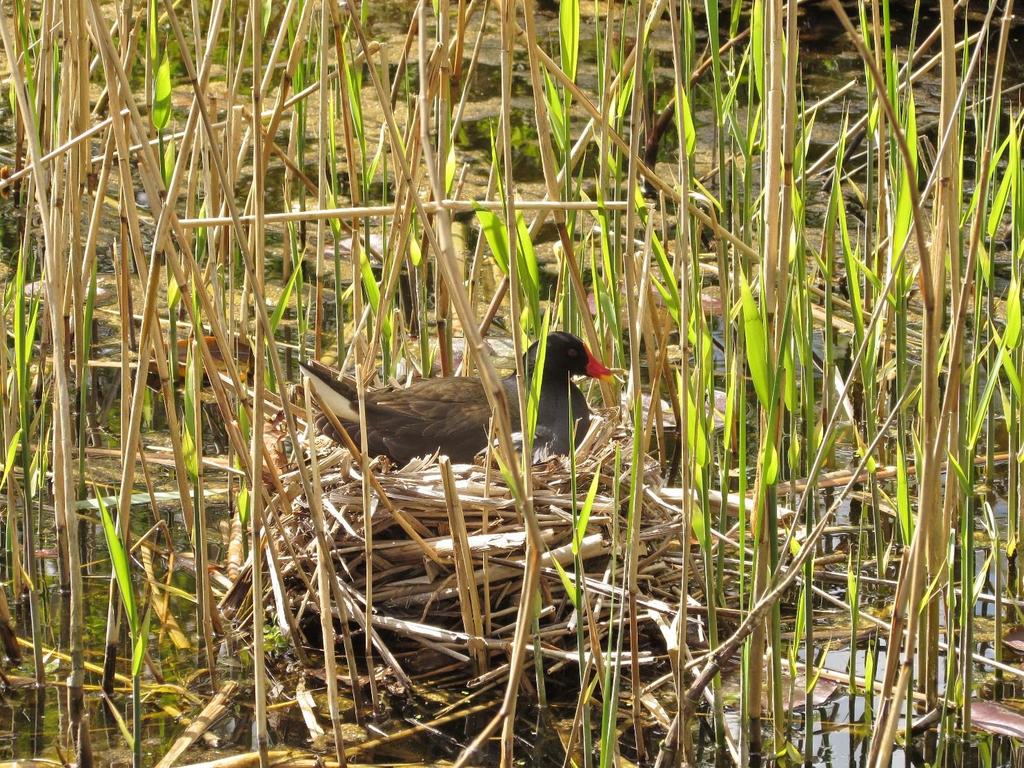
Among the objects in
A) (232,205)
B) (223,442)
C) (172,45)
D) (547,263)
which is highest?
(172,45)

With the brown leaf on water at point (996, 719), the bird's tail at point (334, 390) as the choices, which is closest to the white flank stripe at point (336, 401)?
the bird's tail at point (334, 390)

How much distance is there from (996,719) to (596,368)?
4.36 feet

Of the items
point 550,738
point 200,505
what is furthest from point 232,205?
point 550,738

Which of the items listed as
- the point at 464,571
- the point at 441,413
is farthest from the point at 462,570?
the point at 441,413

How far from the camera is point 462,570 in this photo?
107 inches

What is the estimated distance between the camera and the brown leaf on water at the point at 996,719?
8.46 feet

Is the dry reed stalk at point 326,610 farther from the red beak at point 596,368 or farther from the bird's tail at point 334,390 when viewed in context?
the red beak at point 596,368

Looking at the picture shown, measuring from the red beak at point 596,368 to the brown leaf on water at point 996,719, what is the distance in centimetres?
123

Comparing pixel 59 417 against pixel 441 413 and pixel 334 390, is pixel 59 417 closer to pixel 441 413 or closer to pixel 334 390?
pixel 334 390

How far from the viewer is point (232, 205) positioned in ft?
6.41

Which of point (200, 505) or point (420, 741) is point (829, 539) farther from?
point (200, 505)

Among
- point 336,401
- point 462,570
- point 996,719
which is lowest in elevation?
point 996,719

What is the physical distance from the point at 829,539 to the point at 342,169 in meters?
2.98

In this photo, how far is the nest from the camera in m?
2.84
